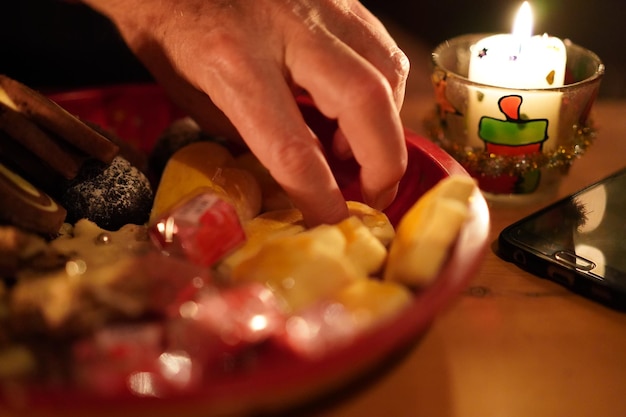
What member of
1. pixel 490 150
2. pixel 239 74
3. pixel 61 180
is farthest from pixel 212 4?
pixel 490 150

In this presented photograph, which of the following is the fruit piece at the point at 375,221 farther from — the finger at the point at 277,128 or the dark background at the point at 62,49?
the dark background at the point at 62,49

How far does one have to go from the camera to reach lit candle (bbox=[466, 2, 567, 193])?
0.71 metres

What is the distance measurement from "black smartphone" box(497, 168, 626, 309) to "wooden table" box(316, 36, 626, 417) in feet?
0.05

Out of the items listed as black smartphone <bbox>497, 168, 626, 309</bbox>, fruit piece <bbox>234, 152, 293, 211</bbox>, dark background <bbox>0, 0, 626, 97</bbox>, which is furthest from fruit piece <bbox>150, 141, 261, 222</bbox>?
dark background <bbox>0, 0, 626, 97</bbox>

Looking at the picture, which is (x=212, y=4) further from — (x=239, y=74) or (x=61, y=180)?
(x=61, y=180)

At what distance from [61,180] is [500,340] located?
416mm

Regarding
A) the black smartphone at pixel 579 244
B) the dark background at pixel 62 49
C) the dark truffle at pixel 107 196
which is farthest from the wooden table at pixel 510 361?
the dark background at pixel 62 49

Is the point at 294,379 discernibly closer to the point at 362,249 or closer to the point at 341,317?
the point at 341,317

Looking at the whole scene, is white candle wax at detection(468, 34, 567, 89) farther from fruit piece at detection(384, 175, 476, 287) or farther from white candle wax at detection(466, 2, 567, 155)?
fruit piece at detection(384, 175, 476, 287)

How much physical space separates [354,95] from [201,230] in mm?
162

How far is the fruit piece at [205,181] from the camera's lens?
62 centimetres

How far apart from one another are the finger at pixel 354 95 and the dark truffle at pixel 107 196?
20cm

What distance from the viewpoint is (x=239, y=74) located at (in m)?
0.55

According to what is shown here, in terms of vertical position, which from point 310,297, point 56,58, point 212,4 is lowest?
point 56,58
